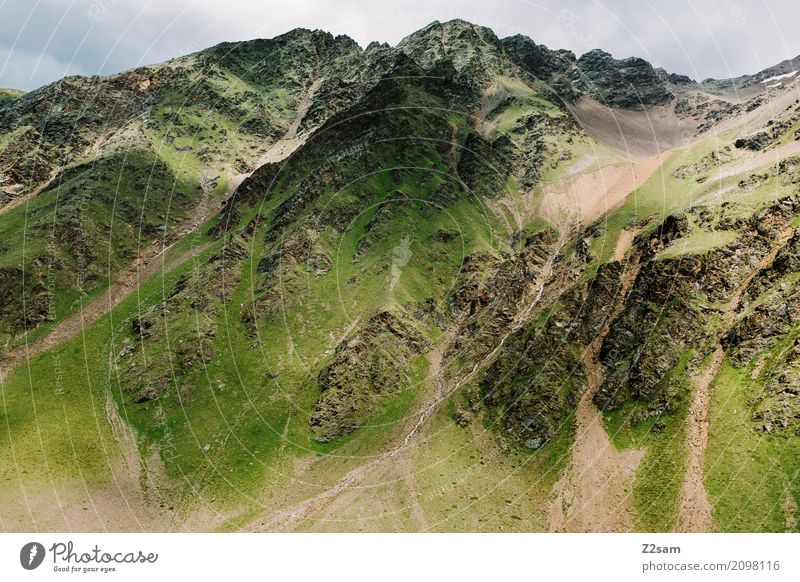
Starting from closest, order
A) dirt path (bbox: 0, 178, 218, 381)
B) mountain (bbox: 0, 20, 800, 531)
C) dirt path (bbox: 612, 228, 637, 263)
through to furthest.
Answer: mountain (bbox: 0, 20, 800, 531)
dirt path (bbox: 612, 228, 637, 263)
dirt path (bbox: 0, 178, 218, 381)

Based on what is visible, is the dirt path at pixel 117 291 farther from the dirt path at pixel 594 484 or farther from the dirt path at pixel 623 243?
the dirt path at pixel 594 484

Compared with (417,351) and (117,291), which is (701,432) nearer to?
(417,351)

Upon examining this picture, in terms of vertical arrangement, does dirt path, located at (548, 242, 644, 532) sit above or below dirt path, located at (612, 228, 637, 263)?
below

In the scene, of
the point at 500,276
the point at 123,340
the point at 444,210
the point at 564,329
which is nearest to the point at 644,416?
the point at 564,329

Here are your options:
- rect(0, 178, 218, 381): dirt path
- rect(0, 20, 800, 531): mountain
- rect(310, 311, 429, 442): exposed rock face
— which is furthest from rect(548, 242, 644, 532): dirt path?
rect(0, 178, 218, 381): dirt path

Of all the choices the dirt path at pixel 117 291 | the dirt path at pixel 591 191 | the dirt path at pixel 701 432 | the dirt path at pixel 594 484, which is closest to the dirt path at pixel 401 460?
the dirt path at pixel 594 484

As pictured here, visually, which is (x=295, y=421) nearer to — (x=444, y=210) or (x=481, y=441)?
(x=481, y=441)

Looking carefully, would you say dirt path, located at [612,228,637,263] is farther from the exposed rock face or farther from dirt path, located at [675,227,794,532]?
the exposed rock face
